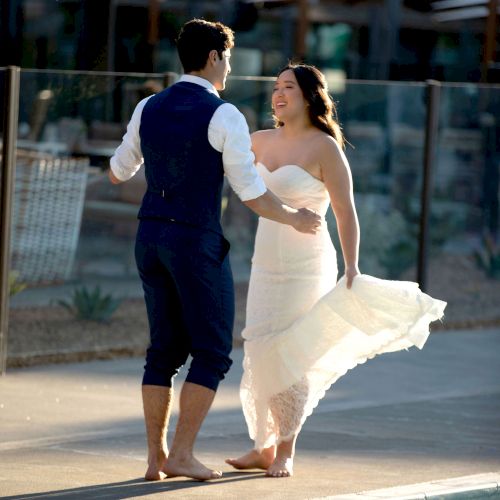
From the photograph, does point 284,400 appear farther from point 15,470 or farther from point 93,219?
point 93,219

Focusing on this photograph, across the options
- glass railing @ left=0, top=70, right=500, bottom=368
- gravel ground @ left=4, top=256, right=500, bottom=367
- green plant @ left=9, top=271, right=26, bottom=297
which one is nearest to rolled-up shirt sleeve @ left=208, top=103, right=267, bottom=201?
glass railing @ left=0, top=70, right=500, bottom=368

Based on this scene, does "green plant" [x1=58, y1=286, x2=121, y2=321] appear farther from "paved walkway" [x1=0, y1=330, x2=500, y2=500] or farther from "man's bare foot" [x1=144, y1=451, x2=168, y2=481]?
"man's bare foot" [x1=144, y1=451, x2=168, y2=481]

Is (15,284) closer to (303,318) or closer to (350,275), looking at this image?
(303,318)

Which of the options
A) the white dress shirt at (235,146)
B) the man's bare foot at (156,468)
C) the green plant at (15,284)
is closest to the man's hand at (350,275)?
the white dress shirt at (235,146)

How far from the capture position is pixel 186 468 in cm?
651

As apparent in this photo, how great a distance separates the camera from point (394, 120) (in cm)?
1235

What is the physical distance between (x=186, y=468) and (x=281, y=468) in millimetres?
493

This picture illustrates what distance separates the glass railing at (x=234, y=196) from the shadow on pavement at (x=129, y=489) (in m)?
3.46

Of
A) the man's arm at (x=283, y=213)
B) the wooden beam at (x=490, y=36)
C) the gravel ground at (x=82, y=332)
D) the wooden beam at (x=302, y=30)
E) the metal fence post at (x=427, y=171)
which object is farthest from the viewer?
the wooden beam at (x=490, y=36)

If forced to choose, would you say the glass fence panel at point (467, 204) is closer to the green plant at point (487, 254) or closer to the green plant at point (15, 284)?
the green plant at point (487, 254)

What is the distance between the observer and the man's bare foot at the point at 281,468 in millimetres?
6793

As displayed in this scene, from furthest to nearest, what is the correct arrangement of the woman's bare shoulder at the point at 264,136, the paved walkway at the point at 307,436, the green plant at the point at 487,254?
the green plant at the point at 487,254
the woman's bare shoulder at the point at 264,136
the paved walkway at the point at 307,436

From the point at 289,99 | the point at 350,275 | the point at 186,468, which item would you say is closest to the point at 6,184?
the point at 289,99

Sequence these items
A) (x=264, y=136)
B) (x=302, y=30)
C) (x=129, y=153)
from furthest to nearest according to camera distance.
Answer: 1. (x=302, y=30)
2. (x=264, y=136)
3. (x=129, y=153)
